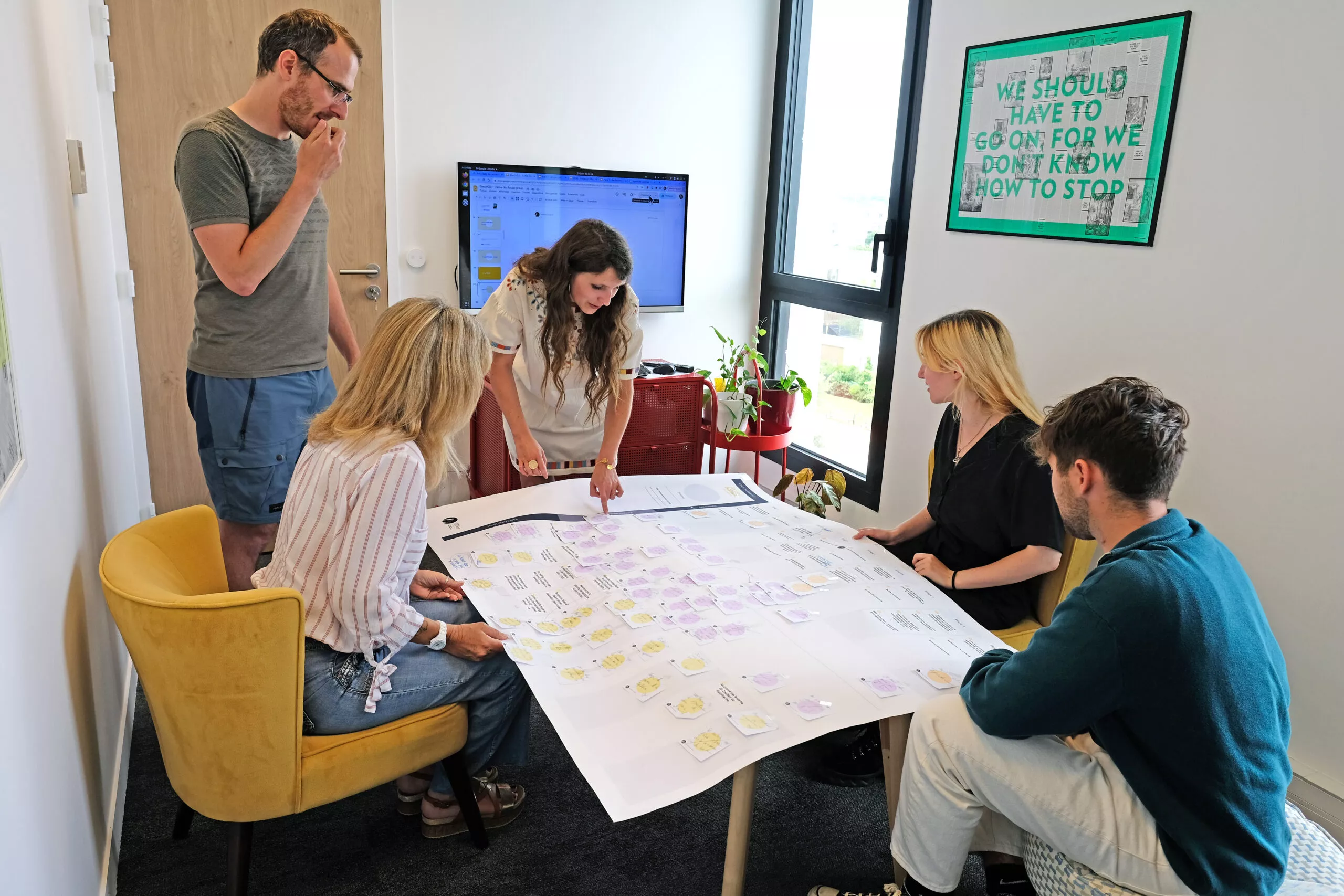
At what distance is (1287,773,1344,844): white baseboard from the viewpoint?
7.12 ft

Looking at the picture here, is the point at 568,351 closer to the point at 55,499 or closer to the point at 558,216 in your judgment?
the point at 55,499

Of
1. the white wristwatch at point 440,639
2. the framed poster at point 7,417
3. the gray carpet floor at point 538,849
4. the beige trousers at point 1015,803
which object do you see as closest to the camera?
the framed poster at point 7,417

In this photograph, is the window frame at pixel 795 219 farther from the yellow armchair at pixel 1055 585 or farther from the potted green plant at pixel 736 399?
the yellow armchair at pixel 1055 585

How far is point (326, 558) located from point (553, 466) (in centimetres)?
109

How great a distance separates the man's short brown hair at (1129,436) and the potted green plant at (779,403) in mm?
2130

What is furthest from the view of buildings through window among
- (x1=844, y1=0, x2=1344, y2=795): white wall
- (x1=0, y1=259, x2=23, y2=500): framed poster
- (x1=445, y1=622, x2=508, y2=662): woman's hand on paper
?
(x1=0, y1=259, x2=23, y2=500): framed poster

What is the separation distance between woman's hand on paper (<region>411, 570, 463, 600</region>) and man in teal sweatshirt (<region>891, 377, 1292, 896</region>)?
93 cm

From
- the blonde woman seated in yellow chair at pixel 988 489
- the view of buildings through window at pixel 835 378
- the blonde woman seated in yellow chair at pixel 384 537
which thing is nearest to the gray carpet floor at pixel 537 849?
the blonde woman seated in yellow chair at pixel 384 537

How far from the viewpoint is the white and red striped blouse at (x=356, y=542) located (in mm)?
1521

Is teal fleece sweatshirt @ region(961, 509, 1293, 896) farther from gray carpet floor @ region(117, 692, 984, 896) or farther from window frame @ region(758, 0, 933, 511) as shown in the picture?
window frame @ region(758, 0, 933, 511)

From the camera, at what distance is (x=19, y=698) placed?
117 cm

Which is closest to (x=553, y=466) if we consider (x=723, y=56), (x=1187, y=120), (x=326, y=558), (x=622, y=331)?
(x=622, y=331)

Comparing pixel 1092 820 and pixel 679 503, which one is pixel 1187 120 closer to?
pixel 679 503

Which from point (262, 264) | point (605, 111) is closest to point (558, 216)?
point (605, 111)
